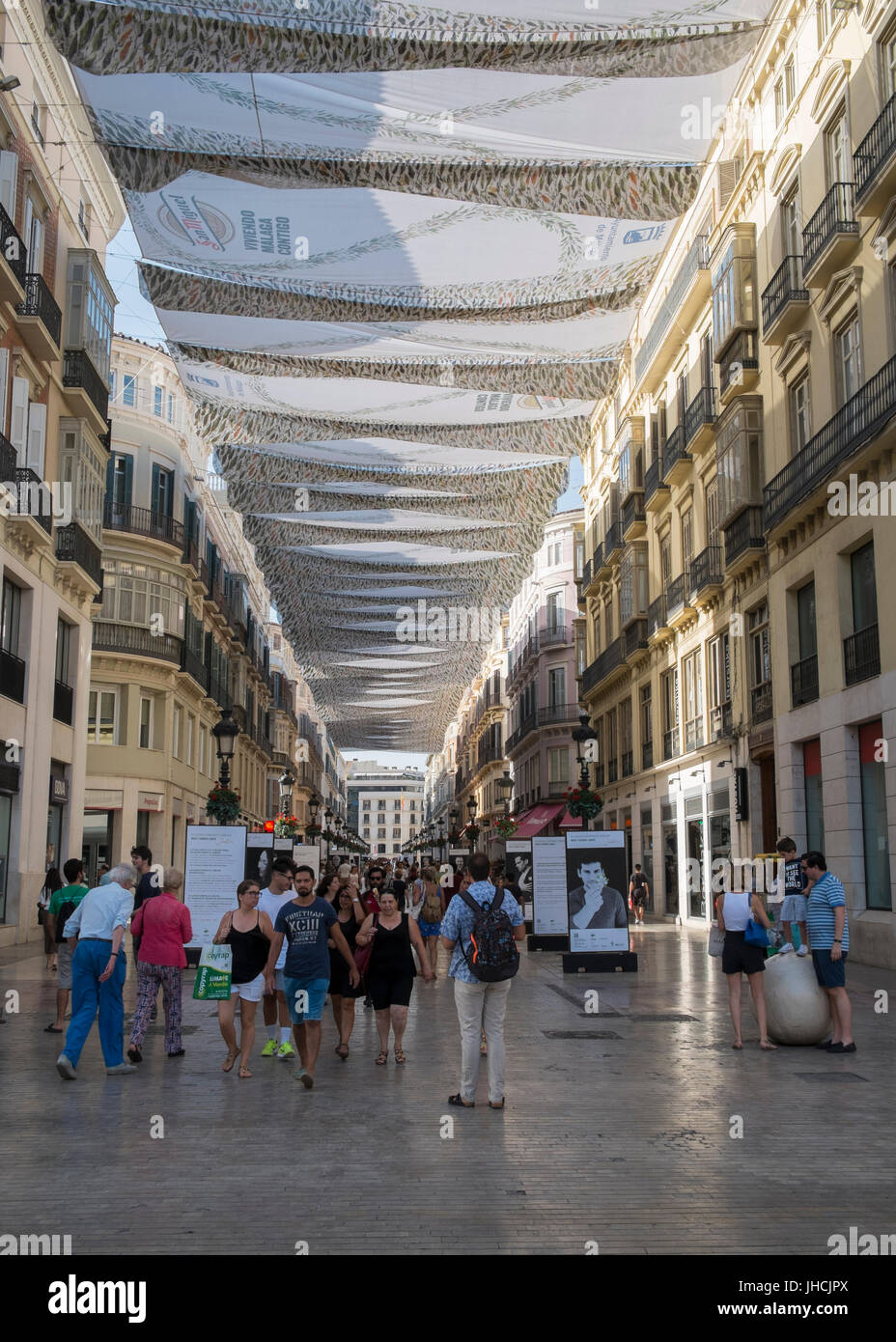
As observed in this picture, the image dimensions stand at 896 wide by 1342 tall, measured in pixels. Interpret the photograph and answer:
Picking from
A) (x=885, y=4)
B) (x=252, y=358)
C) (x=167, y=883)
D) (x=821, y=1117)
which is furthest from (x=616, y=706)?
(x=821, y=1117)

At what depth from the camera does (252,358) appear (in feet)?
98.7

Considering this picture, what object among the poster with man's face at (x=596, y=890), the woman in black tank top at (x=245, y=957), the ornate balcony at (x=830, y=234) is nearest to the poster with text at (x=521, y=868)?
the poster with man's face at (x=596, y=890)

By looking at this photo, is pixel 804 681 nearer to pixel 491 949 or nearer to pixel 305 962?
pixel 305 962

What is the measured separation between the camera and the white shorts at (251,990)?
33.6 feet

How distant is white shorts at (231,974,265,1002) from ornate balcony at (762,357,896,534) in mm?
12112

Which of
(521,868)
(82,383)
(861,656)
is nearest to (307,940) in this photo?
(861,656)

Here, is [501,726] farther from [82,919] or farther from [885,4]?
[82,919]

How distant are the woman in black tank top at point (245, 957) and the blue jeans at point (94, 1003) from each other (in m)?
0.85

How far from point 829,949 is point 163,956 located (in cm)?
585

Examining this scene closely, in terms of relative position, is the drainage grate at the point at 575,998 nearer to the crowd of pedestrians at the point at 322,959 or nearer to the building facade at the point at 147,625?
the crowd of pedestrians at the point at 322,959

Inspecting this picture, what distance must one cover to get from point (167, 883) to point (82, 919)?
131cm

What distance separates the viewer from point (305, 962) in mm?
10008

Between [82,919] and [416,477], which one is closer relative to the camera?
[82,919]

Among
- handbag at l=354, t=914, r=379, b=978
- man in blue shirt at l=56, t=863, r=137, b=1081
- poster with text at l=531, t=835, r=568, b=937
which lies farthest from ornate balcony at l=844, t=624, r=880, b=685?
man in blue shirt at l=56, t=863, r=137, b=1081
